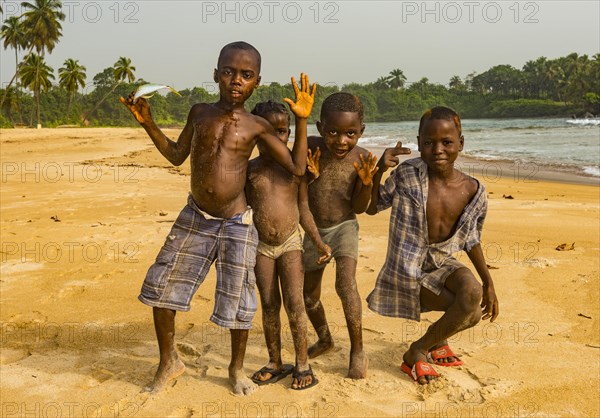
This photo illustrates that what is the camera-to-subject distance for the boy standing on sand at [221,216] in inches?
120

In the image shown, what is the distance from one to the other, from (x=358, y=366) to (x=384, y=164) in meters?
1.16

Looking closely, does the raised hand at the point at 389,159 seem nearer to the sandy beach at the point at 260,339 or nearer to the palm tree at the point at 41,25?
the sandy beach at the point at 260,339

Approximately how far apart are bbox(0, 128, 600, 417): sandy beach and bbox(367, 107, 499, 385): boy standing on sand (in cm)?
32

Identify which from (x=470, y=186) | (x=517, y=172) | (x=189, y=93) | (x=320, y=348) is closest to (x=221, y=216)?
(x=320, y=348)

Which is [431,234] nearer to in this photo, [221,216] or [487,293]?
[487,293]

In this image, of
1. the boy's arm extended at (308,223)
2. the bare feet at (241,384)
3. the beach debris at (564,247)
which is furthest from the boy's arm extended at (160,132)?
the beach debris at (564,247)

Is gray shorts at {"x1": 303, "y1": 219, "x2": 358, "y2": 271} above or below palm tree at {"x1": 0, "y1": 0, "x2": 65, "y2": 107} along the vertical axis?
below

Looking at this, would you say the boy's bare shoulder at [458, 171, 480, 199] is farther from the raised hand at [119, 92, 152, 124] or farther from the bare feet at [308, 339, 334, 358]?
the raised hand at [119, 92, 152, 124]


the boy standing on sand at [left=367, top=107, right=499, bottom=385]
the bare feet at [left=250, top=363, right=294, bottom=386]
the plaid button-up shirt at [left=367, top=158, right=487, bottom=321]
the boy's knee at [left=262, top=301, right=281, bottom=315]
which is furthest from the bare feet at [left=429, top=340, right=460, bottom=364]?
the boy's knee at [left=262, top=301, right=281, bottom=315]

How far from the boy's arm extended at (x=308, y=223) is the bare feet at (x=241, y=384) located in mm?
755

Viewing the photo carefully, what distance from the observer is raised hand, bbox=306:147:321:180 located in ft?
10.5

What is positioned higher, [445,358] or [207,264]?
[207,264]

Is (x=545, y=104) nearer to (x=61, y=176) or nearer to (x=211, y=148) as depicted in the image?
(x=61, y=176)

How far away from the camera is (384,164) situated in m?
3.21
